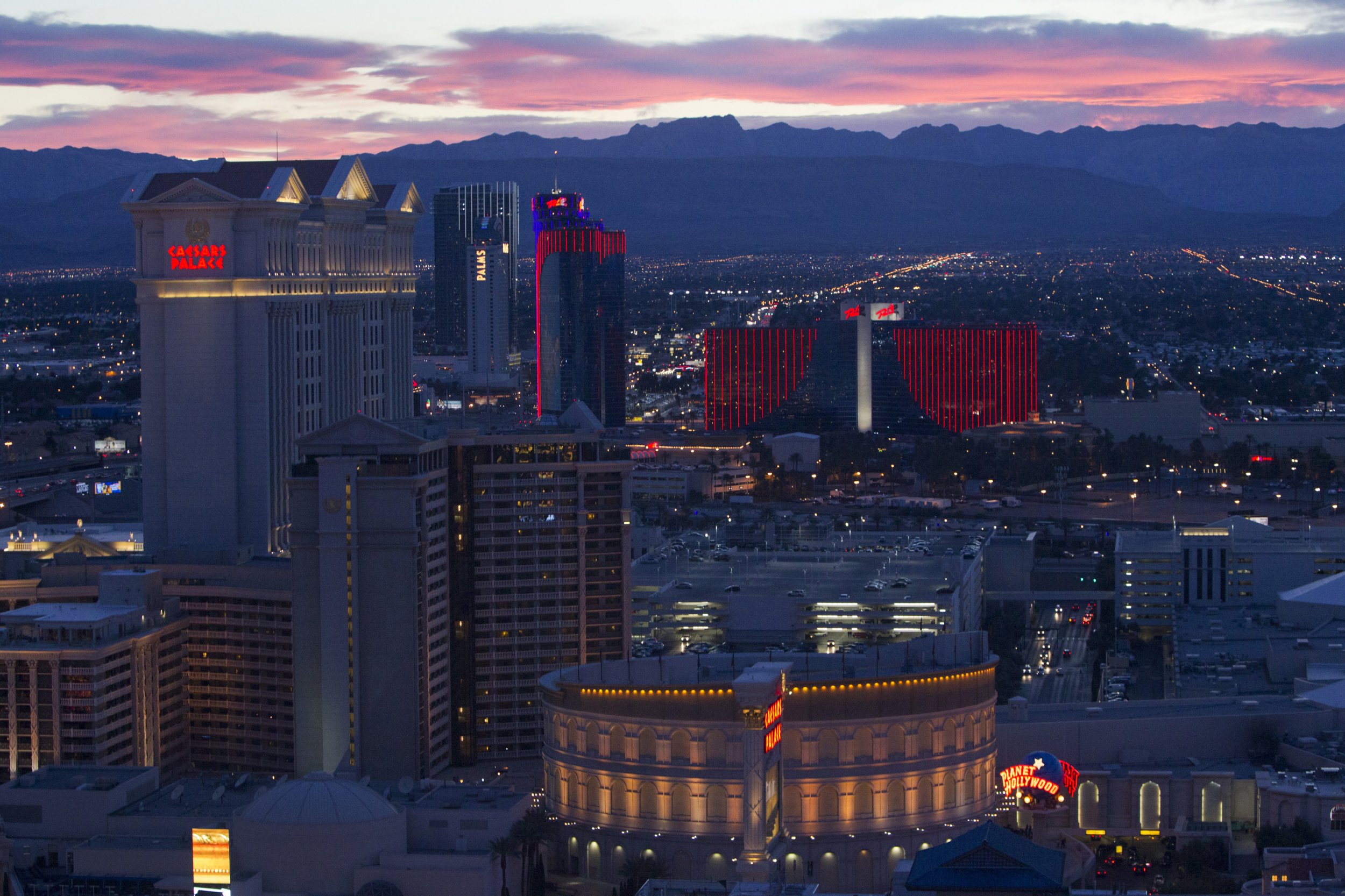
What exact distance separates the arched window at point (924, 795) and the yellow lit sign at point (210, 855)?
58.3 ft

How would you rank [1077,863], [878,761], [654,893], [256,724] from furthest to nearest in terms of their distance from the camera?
1. [256,724]
2. [878,761]
3. [1077,863]
4. [654,893]

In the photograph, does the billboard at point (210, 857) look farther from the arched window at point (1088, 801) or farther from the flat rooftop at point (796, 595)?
the flat rooftop at point (796, 595)

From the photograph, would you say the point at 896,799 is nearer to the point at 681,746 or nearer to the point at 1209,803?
the point at 681,746

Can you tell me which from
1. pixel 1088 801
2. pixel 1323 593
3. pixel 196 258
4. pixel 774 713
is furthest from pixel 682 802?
pixel 1323 593

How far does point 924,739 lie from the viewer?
6556 cm

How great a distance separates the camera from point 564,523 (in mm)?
79750

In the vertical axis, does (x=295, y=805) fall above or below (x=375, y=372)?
below

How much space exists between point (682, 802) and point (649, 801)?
92 cm

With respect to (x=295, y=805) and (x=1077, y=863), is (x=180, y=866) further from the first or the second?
(x=1077, y=863)

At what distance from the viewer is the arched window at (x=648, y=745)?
64.4 meters

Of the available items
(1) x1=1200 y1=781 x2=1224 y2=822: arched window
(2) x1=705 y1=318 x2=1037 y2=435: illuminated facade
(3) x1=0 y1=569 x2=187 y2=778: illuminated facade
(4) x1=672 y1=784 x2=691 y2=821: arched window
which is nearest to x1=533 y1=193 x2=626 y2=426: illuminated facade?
(2) x1=705 y1=318 x2=1037 y2=435: illuminated facade

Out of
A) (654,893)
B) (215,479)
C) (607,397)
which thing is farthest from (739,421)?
(654,893)

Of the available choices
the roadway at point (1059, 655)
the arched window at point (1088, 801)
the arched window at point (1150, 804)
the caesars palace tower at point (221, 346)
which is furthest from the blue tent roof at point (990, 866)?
the caesars palace tower at point (221, 346)

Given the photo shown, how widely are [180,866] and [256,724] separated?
55.8 feet
